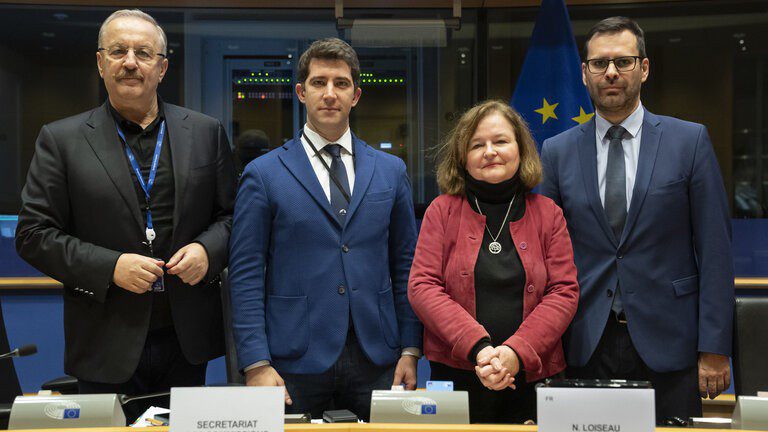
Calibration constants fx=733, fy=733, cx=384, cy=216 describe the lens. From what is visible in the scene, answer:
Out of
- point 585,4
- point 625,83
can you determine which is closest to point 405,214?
point 625,83

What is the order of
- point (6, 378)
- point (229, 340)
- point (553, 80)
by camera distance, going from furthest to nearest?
point (553, 80) → point (6, 378) → point (229, 340)

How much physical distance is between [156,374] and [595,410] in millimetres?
1332

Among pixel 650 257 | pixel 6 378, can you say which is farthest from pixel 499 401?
pixel 6 378

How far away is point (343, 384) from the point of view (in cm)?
205

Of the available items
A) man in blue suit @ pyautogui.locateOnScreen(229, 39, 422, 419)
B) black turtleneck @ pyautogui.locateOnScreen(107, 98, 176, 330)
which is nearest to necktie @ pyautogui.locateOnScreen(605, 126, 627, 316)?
man in blue suit @ pyautogui.locateOnScreen(229, 39, 422, 419)

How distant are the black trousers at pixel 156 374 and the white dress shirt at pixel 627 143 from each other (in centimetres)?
133

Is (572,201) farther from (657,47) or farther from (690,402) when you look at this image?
(657,47)

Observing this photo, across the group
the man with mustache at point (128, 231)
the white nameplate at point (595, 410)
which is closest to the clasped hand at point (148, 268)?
the man with mustache at point (128, 231)

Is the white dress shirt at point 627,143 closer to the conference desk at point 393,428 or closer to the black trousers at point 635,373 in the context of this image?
the black trousers at point 635,373

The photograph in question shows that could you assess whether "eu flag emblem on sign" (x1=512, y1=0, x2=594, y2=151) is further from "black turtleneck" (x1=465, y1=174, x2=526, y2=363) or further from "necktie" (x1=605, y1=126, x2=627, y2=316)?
"black turtleneck" (x1=465, y1=174, x2=526, y2=363)

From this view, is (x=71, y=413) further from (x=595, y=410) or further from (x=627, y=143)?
(x=627, y=143)

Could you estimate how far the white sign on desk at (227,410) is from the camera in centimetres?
136

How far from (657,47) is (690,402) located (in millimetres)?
2867

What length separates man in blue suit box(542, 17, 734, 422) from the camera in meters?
2.06
